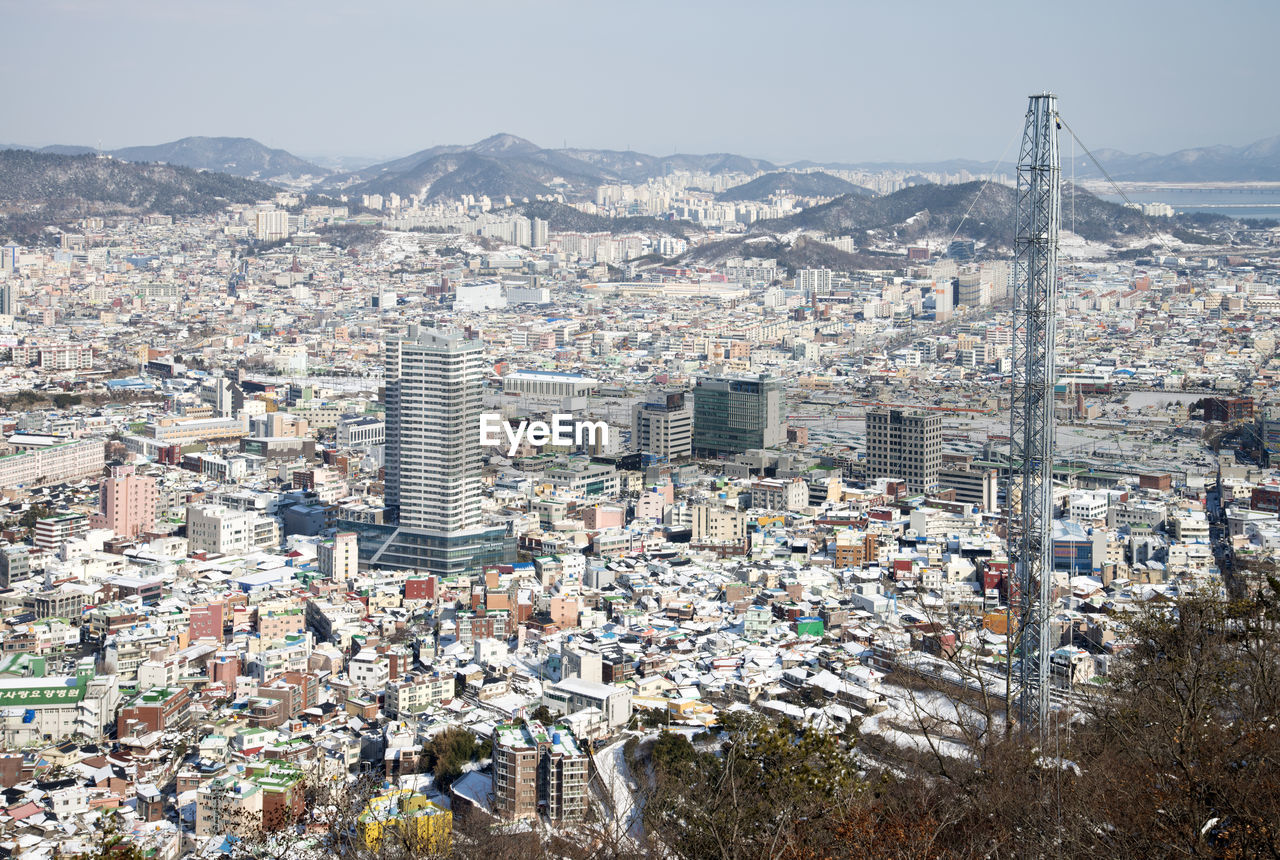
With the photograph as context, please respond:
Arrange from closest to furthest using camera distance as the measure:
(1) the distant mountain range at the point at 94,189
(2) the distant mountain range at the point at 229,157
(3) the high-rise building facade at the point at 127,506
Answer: (3) the high-rise building facade at the point at 127,506 < (1) the distant mountain range at the point at 94,189 < (2) the distant mountain range at the point at 229,157

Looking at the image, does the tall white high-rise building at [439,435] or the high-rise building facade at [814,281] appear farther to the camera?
the high-rise building facade at [814,281]

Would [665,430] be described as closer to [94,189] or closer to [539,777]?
[539,777]

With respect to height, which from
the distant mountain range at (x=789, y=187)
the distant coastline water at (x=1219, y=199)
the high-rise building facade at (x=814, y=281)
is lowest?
the high-rise building facade at (x=814, y=281)

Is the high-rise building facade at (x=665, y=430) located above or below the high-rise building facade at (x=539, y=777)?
above

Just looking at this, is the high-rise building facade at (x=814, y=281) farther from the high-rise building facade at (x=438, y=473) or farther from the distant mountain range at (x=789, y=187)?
the distant mountain range at (x=789, y=187)

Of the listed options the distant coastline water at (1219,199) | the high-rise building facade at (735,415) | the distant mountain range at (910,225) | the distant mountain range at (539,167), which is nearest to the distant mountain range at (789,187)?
the distant mountain range at (539,167)

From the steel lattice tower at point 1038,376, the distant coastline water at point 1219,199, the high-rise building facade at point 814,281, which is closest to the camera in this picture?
the steel lattice tower at point 1038,376

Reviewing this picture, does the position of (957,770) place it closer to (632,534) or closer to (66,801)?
(66,801)

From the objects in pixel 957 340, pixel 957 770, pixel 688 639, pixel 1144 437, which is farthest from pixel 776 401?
pixel 957 770
